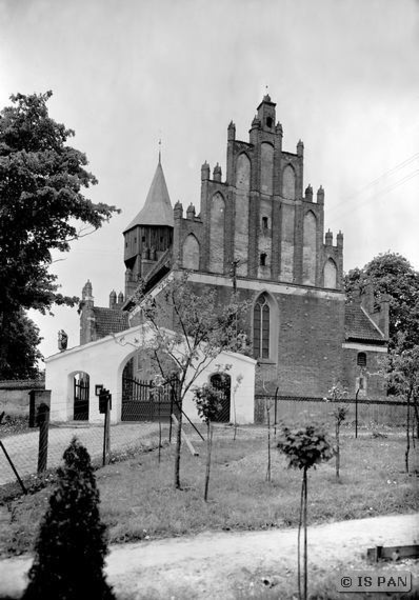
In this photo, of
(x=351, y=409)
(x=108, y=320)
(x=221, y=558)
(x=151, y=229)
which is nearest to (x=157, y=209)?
(x=151, y=229)

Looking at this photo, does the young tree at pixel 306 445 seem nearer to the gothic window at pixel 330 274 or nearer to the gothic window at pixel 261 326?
the gothic window at pixel 261 326

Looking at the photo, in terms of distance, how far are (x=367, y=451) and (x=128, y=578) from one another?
9647mm

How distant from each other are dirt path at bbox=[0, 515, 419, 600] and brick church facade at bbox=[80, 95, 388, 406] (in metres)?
18.6

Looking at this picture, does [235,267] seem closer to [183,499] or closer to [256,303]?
[256,303]

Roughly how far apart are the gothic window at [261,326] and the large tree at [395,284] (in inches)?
415

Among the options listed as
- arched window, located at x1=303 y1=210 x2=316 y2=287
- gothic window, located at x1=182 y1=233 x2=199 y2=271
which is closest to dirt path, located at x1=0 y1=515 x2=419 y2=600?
gothic window, located at x1=182 y1=233 x2=199 y2=271

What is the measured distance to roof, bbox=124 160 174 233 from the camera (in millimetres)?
45219

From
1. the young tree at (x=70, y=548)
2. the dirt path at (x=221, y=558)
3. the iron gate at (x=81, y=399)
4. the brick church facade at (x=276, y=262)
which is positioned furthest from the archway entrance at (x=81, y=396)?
the young tree at (x=70, y=548)

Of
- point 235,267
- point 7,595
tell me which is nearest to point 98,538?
point 7,595

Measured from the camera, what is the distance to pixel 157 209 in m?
45.7

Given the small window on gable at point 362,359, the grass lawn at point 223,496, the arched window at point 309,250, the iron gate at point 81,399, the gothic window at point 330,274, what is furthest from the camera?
the small window on gable at point 362,359

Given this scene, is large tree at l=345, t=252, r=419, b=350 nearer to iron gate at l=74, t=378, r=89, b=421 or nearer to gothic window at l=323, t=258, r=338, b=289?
gothic window at l=323, t=258, r=338, b=289

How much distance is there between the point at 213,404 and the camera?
11297 millimetres

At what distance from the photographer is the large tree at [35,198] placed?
9.71m
